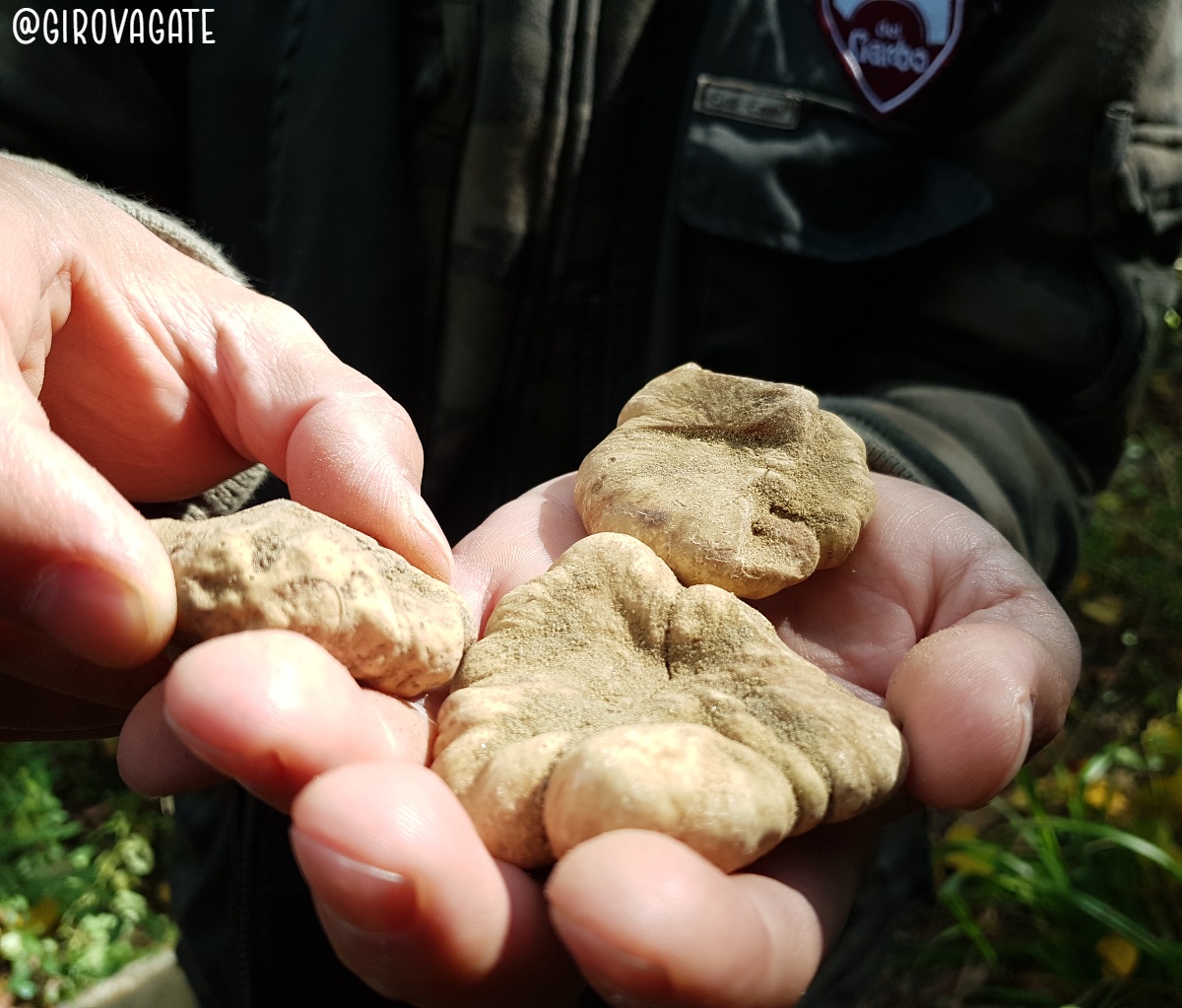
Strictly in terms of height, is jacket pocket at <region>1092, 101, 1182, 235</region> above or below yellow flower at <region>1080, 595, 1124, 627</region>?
above

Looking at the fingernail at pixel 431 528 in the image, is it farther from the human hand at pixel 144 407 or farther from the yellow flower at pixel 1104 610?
the yellow flower at pixel 1104 610

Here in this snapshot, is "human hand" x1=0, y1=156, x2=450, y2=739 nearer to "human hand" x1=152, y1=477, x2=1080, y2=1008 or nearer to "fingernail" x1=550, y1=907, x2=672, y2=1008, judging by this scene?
"human hand" x1=152, y1=477, x2=1080, y2=1008

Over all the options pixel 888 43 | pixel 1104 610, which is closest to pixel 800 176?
pixel 888 43

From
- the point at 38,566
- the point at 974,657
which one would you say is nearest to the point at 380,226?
the point at 38,566

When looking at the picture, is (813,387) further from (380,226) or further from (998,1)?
(380,226)

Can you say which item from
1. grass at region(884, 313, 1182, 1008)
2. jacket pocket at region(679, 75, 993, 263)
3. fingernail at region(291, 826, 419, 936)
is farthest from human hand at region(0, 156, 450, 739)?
grass at region(884, 313, 1182, 1008)

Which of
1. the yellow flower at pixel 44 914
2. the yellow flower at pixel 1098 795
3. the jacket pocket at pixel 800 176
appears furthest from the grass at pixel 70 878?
the yellow flower at pixel 1098 795
